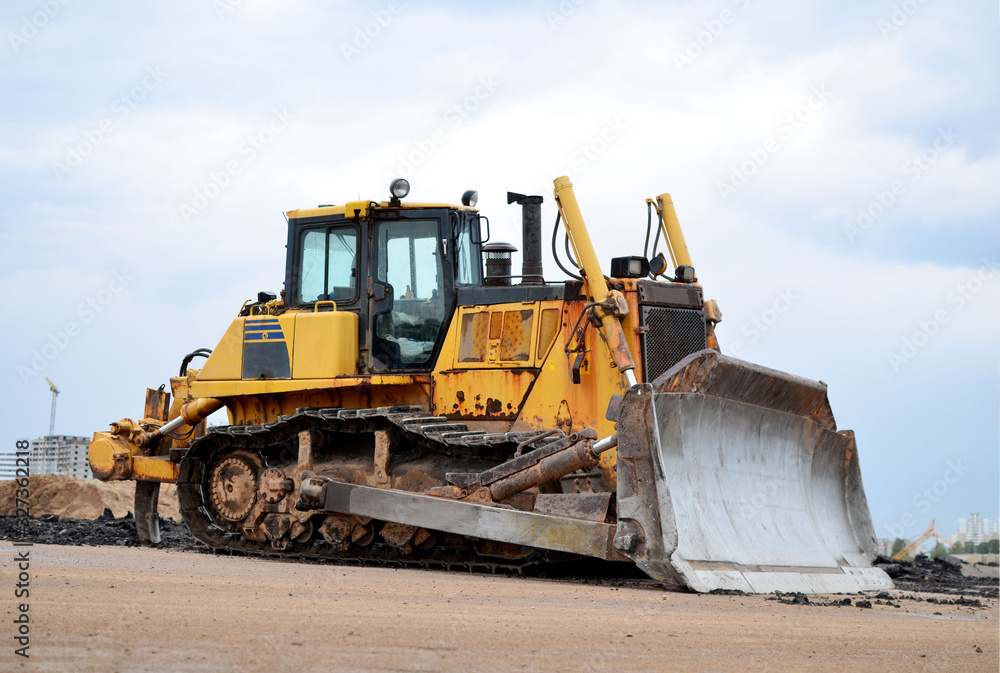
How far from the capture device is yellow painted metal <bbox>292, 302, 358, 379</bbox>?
11789mm

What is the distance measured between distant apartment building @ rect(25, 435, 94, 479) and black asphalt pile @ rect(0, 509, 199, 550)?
459 cm

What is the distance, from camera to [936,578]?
12.2 meters

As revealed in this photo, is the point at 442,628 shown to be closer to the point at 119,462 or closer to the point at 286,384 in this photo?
the point at 286,384

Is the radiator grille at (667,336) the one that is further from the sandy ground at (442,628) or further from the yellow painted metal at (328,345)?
the yellow painted metal at (328,345)

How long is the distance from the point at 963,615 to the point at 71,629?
5.98 meters

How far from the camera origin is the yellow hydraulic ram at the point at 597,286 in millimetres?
10188

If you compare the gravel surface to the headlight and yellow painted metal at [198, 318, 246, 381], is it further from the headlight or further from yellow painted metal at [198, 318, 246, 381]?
the headlight

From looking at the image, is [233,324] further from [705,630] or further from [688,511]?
[705,630]

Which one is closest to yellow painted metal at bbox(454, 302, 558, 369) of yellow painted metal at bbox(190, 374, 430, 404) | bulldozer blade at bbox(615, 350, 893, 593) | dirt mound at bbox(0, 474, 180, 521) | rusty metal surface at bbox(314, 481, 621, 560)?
yellow painted metal at bbox(190, 374, 430, 404)

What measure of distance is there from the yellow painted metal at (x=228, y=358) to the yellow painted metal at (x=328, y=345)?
0.91 m

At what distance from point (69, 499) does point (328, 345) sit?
10.7 metres

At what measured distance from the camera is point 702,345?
11.3 m

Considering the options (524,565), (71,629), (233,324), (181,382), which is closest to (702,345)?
(524,565)

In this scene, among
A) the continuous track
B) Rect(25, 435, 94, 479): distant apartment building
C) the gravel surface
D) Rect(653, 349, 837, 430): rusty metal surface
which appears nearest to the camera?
Rect(653, 349, 837, 430): rusty metal surface
